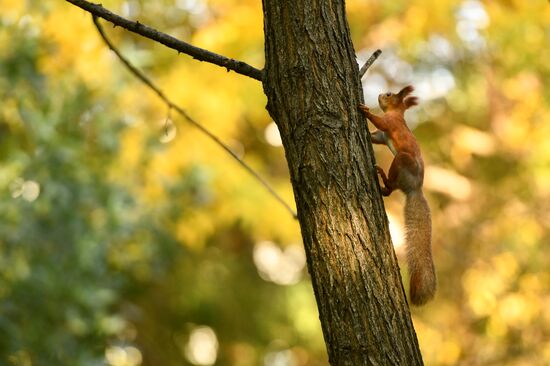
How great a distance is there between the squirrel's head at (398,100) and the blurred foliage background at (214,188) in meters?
2.49

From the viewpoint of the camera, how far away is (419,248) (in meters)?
2.74

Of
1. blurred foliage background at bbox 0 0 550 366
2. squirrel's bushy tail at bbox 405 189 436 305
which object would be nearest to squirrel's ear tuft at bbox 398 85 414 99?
squirrel's bushy tail at bbox 405 189 436 305

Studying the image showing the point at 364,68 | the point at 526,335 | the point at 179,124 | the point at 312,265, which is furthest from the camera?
the point at 526,335

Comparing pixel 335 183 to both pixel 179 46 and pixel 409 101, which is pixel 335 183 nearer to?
pixel 179 46

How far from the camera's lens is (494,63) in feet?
29.5

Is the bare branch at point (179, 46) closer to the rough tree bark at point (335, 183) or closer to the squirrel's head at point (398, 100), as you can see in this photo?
the rough tree bark at point (335, 183)

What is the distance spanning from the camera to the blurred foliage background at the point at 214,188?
5719mm

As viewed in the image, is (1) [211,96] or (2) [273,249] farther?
(2) [273,249]

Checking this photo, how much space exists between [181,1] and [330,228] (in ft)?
20.0

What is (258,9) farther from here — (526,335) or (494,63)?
(526,335)

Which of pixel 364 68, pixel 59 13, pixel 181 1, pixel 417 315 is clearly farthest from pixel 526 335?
pixel 364 68

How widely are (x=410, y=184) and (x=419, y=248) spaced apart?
0.27 metres

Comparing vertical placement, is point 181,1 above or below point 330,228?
above

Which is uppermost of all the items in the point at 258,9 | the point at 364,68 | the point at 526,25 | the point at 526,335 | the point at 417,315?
the point at 258,9
